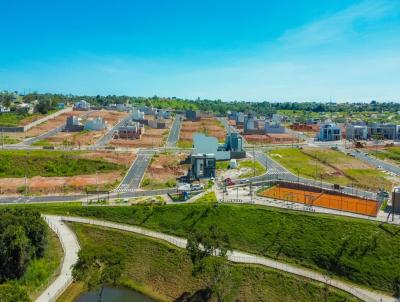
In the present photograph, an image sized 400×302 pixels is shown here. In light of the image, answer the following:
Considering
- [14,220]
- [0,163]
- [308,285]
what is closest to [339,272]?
[308,285]

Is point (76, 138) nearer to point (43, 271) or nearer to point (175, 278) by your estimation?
point (43, 271)

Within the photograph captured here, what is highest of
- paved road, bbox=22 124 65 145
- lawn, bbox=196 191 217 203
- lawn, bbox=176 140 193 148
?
paved road, bbox=22 124 65 145

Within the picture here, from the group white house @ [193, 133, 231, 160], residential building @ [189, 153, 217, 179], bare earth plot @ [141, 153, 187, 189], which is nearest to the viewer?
bare earth plot @ [141, 153, 187, 189]

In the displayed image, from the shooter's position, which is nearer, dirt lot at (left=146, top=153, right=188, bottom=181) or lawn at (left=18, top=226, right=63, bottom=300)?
lawn at (left=18, top=226, right=63, bottom=300)

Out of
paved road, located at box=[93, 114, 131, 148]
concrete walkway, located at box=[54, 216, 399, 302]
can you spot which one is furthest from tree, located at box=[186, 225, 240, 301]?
paved road, located at box=[93, 114, 131, 148]

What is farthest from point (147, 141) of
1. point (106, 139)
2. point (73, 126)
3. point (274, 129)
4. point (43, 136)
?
point (274, 129)

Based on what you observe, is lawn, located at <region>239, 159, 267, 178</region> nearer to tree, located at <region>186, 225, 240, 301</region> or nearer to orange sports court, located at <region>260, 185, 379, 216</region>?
orange sports court, located at <region>260, 185, 379, 216</region>
